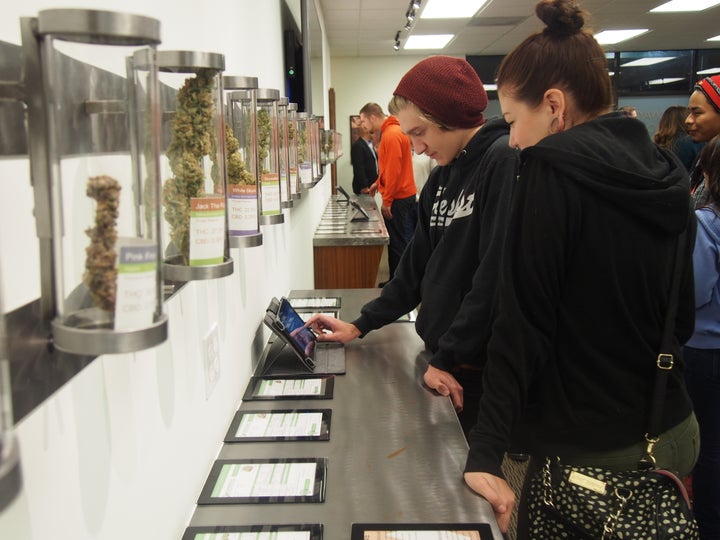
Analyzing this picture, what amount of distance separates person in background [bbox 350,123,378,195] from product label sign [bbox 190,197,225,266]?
26.2 ft

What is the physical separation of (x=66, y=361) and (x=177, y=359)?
445 millimetres

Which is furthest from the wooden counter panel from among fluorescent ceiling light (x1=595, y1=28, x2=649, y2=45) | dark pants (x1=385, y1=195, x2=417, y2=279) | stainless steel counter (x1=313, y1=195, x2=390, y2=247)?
fluorescent ceiling light (x1=595, y1=28, x2=649, y2=45)

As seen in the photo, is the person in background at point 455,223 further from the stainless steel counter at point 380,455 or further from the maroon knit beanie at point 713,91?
the maroon knit beanie at point 713,91

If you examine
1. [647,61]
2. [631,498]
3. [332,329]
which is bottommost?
[631,498]

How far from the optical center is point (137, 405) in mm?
885

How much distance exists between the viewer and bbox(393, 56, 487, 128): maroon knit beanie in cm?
177

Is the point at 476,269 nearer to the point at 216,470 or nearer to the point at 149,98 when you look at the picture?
the point at 216,470

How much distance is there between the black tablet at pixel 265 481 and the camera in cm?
116

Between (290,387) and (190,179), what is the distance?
928mm

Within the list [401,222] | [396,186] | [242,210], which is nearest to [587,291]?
[242,210]

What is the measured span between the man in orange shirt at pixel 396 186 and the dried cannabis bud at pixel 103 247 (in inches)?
214

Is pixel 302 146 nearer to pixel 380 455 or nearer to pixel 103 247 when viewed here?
pixel 380 455

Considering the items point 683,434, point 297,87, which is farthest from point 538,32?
point 297,87

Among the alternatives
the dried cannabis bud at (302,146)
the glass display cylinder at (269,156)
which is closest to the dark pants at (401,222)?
the dried cannabis bud at (302,146)
